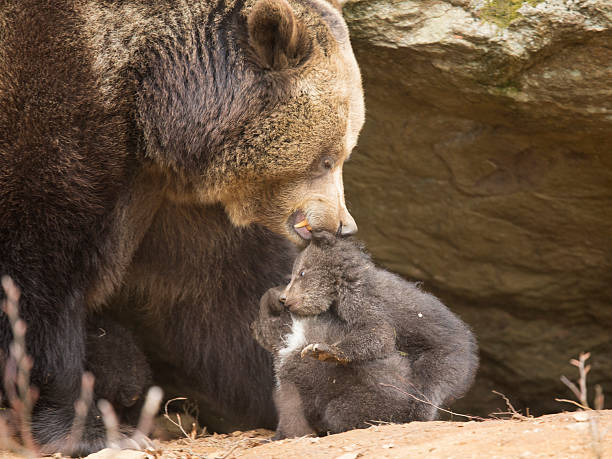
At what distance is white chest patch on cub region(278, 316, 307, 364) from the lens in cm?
363

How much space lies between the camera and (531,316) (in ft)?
18.9

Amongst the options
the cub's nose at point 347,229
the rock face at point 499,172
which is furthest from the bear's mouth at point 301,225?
the rock face at point 499,172

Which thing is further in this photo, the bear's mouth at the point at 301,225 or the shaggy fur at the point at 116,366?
the shaggy fur at the point at 116,366

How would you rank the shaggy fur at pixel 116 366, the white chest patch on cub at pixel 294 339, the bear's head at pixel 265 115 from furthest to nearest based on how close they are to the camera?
the shaggy fur at pixel 116 366 → the bear's head at pixel 265 115 → the white chest patch on cub at pixel 294 339

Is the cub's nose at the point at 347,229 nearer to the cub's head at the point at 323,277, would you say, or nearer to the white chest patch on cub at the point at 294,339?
the cub's head at the point at 323,277

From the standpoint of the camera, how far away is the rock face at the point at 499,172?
13.9 feet

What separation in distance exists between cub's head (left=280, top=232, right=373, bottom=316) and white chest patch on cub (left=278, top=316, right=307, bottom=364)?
0.06m

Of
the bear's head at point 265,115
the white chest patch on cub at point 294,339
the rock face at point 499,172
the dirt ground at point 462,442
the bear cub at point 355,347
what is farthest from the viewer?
the rock face at point 499,172

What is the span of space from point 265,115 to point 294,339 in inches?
41.2

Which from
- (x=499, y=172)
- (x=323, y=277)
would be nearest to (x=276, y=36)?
(x=323, y=277)

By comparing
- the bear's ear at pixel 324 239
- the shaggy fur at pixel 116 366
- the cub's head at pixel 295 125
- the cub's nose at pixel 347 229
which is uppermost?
the cub's head at pixel 295 125

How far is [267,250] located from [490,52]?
1641 millimetres

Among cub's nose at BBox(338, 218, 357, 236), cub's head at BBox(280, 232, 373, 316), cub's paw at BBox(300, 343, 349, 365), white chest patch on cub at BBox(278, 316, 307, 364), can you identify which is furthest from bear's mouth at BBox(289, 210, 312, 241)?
cub's paw at BBox(300, 343, 349, 365)

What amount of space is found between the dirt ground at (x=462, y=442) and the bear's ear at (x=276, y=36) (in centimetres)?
172
